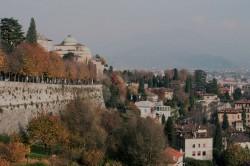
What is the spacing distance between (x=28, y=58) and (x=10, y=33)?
8258 millimetres

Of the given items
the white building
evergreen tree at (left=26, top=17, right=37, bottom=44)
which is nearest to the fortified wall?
evergreen tree at (left=26, top=17, right=37, bottom=44)

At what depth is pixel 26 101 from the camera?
3384 cm

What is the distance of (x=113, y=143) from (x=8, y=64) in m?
9.26

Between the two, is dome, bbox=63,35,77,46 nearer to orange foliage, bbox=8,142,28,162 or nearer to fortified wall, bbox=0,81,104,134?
fortified wall, bbox=0,81,104,134

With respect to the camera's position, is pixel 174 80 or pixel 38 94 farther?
pixel 174 80

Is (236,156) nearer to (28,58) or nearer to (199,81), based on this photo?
(28,58)

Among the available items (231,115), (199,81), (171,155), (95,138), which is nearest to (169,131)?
(171,155)

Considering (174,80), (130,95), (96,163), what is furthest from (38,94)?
(174,80)

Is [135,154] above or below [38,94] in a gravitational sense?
below

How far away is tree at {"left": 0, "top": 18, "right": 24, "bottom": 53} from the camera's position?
149ft

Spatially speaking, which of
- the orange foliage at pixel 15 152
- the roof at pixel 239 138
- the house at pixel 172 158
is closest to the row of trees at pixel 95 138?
the house at pixel 172 158

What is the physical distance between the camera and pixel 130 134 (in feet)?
111

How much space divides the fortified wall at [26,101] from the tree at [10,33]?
6.46m

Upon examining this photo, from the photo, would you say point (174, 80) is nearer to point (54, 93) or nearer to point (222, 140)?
point (222, 140)
